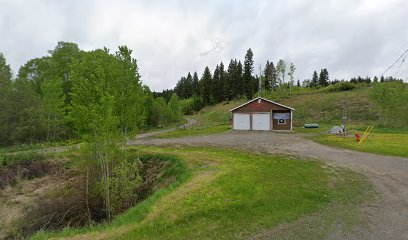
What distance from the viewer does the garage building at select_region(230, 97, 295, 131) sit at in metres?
35.4

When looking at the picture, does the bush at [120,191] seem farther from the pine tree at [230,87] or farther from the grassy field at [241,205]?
the pine tree at [230,87]

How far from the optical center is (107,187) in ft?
34.4

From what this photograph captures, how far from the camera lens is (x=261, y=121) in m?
36.2

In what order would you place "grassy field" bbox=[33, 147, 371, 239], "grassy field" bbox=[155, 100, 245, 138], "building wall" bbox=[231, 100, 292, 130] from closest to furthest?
"grassy field" bbox=[33, 147, 371, 239] → "grassy field" bbox=[155, 100, 245, 138] → "building wall" bbox=[231, 100, 292, 130]

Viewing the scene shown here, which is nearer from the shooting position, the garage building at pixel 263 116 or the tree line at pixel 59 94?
the tree line at pixel 59 94

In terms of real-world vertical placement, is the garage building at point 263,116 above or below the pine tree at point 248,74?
below

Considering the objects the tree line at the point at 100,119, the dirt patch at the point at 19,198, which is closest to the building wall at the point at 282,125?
the tree line at the point at 100,119

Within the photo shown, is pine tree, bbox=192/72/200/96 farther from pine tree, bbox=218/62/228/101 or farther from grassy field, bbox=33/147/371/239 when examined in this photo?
grassy field, bbox=33/147/371/239

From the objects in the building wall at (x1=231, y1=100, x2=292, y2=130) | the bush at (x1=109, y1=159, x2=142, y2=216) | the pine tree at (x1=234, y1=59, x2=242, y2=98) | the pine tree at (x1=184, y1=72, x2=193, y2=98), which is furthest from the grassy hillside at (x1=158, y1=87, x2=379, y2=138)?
the pine tree at (x1=184, y1=72, x2=193, y2=98)

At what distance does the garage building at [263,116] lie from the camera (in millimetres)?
35438

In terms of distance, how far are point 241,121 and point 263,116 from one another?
308 cm

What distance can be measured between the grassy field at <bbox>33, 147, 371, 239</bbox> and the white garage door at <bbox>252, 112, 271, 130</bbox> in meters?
23.4

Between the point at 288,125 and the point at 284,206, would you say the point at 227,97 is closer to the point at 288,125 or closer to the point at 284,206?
the point at 288,125

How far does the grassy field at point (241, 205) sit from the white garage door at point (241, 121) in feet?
78.3
